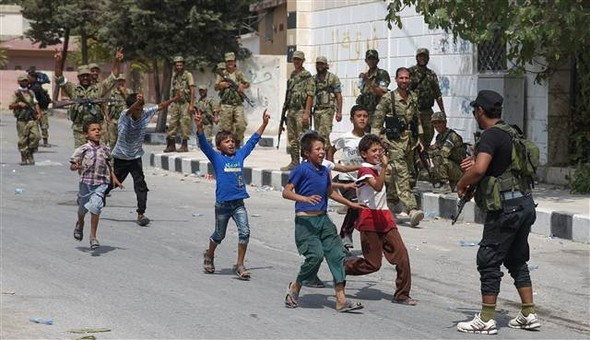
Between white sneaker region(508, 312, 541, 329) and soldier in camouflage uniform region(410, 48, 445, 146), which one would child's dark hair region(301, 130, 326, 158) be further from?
soldier in camouflage uniform region(410, 48, 445, 146)

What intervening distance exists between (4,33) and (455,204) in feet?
216

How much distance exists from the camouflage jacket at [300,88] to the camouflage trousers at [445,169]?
2.43 metres

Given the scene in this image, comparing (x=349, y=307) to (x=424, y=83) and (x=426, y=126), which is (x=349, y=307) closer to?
(x=424, y=83)

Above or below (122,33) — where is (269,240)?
below

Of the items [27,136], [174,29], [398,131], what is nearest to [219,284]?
[398,131]

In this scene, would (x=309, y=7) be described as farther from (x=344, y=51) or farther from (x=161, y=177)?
(x=161, y=177)

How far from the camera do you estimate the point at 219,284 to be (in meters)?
9.52

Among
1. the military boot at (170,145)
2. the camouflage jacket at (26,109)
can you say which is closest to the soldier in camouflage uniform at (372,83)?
the camouflage jacket at (26,109)

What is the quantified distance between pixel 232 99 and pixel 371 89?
17.3 feet

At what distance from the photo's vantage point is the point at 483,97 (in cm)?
783

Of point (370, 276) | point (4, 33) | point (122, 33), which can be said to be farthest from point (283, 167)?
point (4, 33)

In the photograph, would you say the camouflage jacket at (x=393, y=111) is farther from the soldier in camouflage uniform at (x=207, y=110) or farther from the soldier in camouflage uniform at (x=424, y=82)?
the soldier in camouflage uniform at (x=207, y=110)

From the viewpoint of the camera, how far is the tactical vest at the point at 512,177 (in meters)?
7.71

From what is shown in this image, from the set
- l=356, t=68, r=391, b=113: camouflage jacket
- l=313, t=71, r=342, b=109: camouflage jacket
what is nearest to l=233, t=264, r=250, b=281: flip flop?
l=356, t=68, r=391, b=113: camouflage jacket
